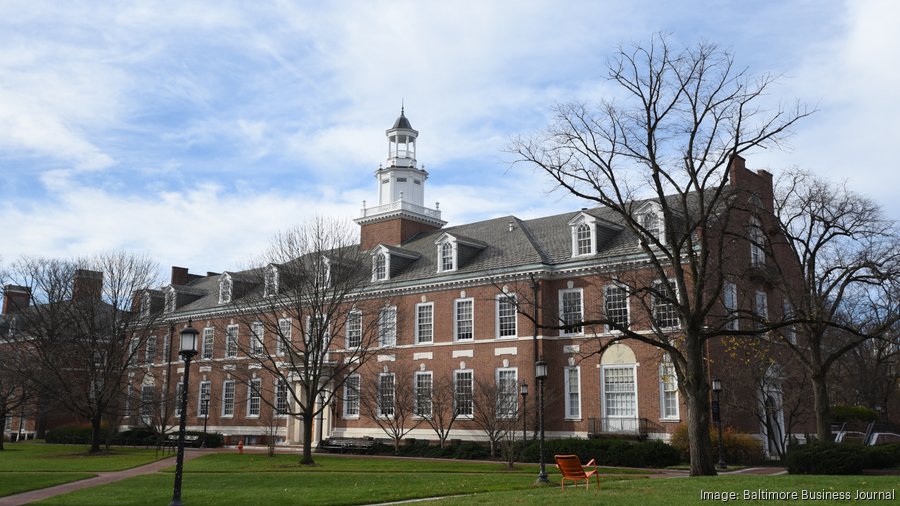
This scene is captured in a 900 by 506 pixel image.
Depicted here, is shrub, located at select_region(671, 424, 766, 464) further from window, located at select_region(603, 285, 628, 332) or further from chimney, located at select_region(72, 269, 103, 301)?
chimney, located at select_region(72, 269, 103, 301)

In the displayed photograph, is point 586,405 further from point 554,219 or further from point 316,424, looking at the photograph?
point 316,424

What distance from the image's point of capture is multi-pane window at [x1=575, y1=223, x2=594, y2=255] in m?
38.7

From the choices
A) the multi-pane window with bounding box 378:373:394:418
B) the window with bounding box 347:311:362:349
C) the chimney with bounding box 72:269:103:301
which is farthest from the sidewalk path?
the chimney with bounding box 72:269:103:301

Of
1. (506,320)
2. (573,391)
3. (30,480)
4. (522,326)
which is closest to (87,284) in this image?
(30,480)

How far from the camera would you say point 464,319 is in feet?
136

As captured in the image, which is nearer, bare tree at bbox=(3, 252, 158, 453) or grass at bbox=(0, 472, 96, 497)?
grass at bbox=(0, 472, 96, 497)

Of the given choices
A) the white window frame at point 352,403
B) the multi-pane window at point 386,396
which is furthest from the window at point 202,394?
the multi-pane window at point 386,396

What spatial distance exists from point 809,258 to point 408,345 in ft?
69.4

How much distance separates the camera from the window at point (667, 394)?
34438 mm

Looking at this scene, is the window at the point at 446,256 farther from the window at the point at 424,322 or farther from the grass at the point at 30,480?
the grass at the point at 30,480

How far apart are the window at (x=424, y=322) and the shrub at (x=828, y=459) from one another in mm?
21749

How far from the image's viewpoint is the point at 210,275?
65125 mm

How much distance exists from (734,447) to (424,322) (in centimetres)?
1687

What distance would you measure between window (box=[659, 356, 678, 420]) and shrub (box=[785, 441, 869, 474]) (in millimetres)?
10489
